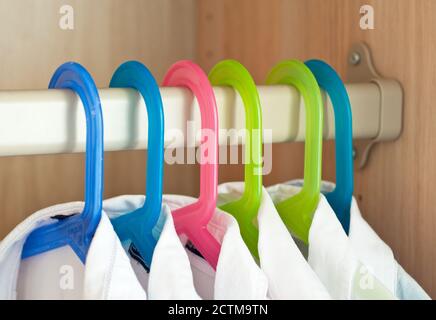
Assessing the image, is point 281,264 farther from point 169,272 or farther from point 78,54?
point 78,54

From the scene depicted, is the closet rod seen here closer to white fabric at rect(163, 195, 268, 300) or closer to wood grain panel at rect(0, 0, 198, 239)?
white fabric at rect(163, 195, 268, 300)

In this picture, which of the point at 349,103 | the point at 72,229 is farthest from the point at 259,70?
the point at 72,229

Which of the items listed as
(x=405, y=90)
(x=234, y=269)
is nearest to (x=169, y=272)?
(x=234, y=269)

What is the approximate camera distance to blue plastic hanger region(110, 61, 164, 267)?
0.55 metres

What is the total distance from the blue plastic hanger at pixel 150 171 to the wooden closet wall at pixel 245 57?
24 cm

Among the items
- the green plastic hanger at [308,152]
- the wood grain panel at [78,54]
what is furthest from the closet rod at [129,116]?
the wood grain panel at [78,54]

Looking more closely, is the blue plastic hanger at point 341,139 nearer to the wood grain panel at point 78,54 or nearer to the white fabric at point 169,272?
the white fabric at point 169,272

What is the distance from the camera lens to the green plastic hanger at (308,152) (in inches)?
24.2

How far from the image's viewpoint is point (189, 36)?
0.93 m

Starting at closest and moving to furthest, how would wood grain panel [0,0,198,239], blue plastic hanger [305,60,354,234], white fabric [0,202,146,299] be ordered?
white fabric [0,202,146,299] < blue plastic hanger [305,60,354,234] < wood grain panel [0,0,198,239]

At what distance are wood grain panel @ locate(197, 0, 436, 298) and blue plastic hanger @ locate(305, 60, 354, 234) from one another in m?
0.06

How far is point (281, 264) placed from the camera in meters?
0.56

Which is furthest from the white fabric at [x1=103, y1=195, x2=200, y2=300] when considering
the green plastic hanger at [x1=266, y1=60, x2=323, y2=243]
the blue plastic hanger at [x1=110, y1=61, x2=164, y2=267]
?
the green plastic hanger at [x1=266, y1=60, x2=323, y2=243]

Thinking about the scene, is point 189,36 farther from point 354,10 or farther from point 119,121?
point 119,121
